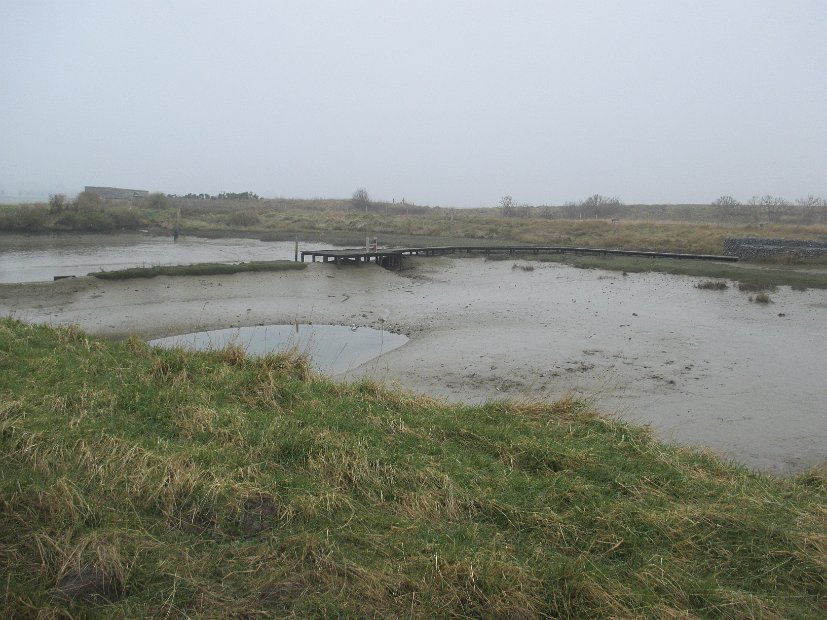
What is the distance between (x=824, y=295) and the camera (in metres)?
20.0

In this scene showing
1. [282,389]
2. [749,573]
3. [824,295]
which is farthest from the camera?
[824,295]

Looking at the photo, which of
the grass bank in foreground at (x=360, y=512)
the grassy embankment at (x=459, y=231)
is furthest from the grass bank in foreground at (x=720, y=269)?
the grass bank in foreground at (x=360, y=512)

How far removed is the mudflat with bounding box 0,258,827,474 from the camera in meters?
9.08

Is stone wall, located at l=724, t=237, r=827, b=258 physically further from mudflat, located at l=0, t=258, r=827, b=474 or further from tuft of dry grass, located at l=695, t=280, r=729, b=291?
Result: tuft of dry grass, located at l=695, t=280, r=729, b=291

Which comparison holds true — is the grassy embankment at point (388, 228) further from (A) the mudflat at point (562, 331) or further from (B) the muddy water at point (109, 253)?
(A) the mudflat at point (562, 331)

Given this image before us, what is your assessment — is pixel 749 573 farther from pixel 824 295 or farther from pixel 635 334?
pixel 824 295

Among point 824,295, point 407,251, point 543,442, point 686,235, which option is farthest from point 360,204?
point 543,442

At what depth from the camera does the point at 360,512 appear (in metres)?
4.32

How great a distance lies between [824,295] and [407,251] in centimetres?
1565

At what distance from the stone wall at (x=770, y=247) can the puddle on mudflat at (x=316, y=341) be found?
22.4 meters

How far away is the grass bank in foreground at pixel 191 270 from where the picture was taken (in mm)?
17875

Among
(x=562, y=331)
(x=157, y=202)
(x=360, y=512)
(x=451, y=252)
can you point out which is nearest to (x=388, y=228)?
(x=451, y=252)

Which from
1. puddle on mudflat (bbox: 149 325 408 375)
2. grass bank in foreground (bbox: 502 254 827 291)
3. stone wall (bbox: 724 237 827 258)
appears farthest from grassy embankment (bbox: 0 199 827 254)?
puddle on mudflat (bbox: 149 325 408 375)

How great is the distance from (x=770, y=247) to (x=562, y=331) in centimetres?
1952
